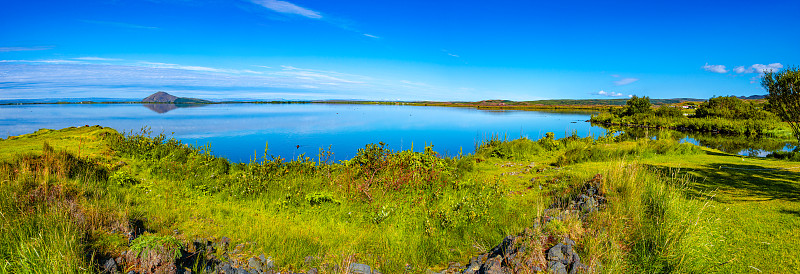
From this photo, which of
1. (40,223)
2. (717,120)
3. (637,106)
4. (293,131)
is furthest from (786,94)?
(637,106)

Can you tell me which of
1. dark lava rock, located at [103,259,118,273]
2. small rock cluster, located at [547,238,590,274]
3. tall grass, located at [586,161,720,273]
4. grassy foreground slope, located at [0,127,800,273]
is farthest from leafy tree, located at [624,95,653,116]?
dark lava rock, located at [103,259,118,273]

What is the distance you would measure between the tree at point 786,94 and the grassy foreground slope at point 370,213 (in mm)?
1531

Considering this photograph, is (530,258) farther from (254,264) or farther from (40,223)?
(40,223)

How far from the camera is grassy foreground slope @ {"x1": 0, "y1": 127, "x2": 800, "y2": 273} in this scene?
4.00m

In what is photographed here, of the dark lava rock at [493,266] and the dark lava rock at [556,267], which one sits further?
the dark lava rock at [493,266]

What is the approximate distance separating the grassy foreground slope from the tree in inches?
60.3

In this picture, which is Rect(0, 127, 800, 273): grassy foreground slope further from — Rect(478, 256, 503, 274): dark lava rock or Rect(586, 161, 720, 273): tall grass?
Rect(478, 256, 503, 274): dark lava rock

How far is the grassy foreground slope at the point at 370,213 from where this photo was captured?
13.1 feet

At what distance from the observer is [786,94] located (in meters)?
8.21

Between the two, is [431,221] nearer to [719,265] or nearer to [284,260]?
[284,260]

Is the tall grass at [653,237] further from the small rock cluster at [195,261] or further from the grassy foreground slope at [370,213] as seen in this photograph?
the small rock cluster at [195,261]

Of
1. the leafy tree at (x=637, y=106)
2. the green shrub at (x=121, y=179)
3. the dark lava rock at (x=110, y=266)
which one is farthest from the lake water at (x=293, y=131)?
the leafy tree at (x=637, y=106)

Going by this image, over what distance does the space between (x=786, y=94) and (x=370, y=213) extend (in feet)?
35.3

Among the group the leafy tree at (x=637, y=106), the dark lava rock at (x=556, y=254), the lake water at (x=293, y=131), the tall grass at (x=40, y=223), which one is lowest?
the lake water at (x=293, y=131)
